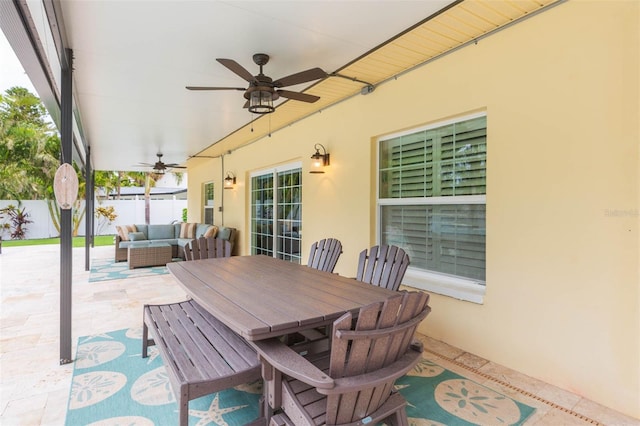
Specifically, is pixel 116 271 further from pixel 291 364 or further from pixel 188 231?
pixel 291 364

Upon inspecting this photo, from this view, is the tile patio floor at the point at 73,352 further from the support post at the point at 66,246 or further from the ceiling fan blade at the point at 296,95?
the ceiling fan blade at the point at 296,95

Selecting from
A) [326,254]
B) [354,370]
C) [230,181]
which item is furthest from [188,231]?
[354,370]

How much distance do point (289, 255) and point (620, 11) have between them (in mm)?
5062

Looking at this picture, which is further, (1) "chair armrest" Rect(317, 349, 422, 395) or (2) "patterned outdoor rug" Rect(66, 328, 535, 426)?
(2) "patterned outdoor rug" Rect(66, 328, 535, 426)

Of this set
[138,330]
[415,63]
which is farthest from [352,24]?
[138,330]

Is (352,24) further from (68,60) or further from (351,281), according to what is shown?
(68,60)

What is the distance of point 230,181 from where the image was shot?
25.8ft

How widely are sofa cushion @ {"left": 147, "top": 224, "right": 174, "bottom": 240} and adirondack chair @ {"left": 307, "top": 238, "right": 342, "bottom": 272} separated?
6.97 metres

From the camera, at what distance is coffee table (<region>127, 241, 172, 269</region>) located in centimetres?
692

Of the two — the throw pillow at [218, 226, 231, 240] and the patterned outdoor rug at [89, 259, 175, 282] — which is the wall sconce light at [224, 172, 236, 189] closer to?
the throw pillow at [218, 226, 231, 240]

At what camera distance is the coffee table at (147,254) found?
22.7ft

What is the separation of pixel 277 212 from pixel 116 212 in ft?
42.3

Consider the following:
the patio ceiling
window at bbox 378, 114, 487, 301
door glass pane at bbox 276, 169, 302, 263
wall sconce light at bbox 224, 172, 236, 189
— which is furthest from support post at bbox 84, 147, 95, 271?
window at bbox 378, 114, 487, 301

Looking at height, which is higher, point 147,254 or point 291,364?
point 291,364
